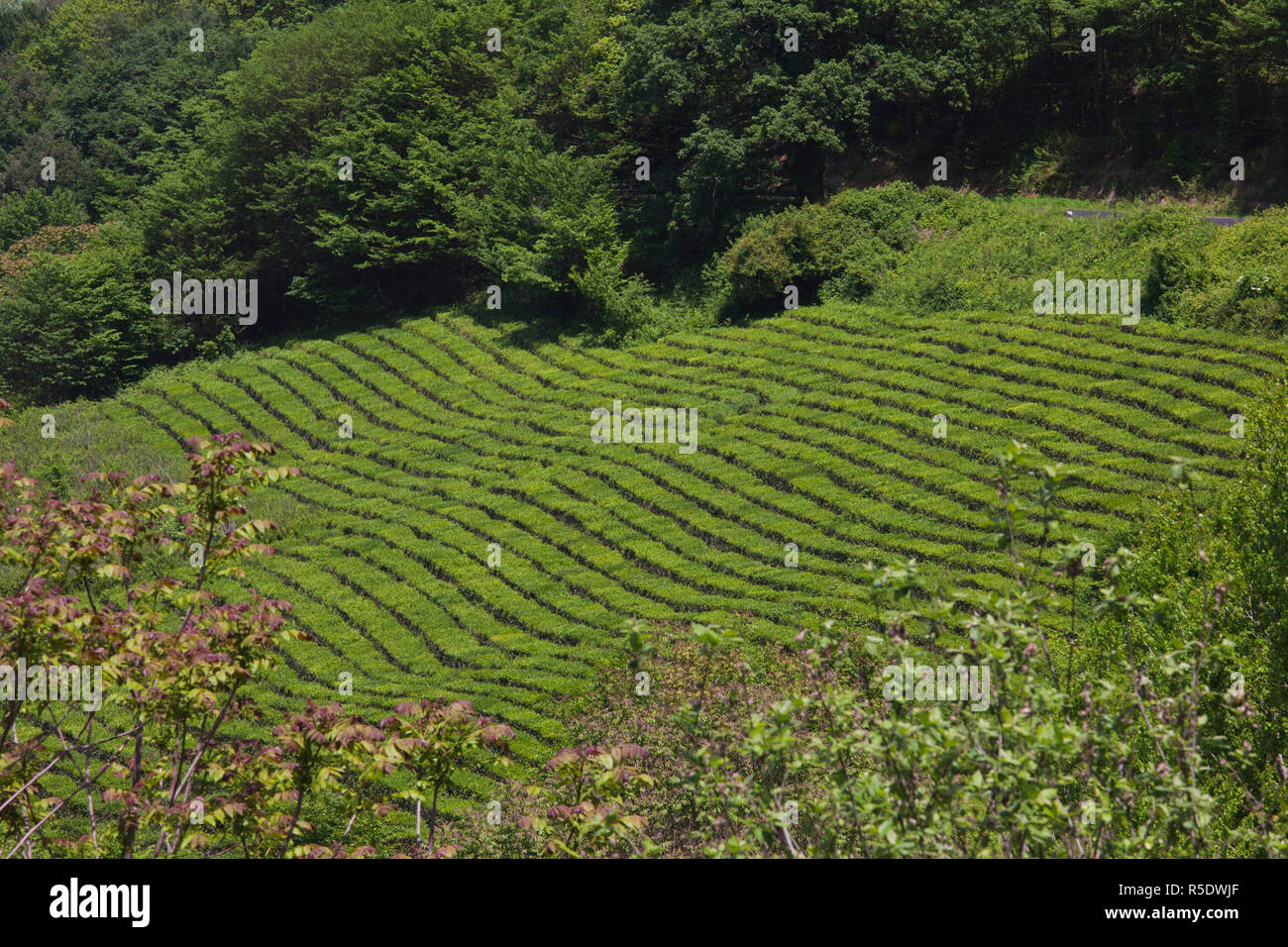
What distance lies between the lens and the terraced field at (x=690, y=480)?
3098 centimetres

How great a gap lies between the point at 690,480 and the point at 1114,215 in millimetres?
19292

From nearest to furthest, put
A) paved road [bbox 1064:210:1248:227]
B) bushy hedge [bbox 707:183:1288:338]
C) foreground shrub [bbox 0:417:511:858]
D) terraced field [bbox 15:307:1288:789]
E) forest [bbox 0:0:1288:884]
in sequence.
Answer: forest [bbox 0:0:1288:884]
foreground shrub [bbox 0:417:511:858]
terraced field [bbox 15:307:1288:789]
bushy hedge [bbox 707:183:1288:338]
paved road [bbox 1064:210:1248:227]

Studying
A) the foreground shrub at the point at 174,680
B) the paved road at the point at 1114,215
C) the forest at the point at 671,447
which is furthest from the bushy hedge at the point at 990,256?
the foreground shrub at the point at 174,680

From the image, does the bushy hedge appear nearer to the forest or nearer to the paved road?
the forest

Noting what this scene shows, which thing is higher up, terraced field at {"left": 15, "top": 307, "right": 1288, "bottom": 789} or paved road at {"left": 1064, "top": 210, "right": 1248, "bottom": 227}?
paved road at {"left": 1064, "top": 210, "right": 1248, "bottom": 227}

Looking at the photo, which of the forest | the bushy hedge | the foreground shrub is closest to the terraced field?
the forest

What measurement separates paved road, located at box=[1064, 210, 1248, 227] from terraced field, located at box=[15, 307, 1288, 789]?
21.4ft

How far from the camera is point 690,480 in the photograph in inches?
1502

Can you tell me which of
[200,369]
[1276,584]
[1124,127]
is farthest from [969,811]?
[200,369]

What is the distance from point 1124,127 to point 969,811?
46.6 m

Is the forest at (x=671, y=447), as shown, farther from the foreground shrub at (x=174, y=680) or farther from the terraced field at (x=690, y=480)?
the terraced field at (x=690, y=480)

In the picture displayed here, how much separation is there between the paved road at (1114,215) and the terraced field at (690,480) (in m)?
6.54

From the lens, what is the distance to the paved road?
141ft

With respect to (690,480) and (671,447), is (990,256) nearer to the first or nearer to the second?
(671,447)
